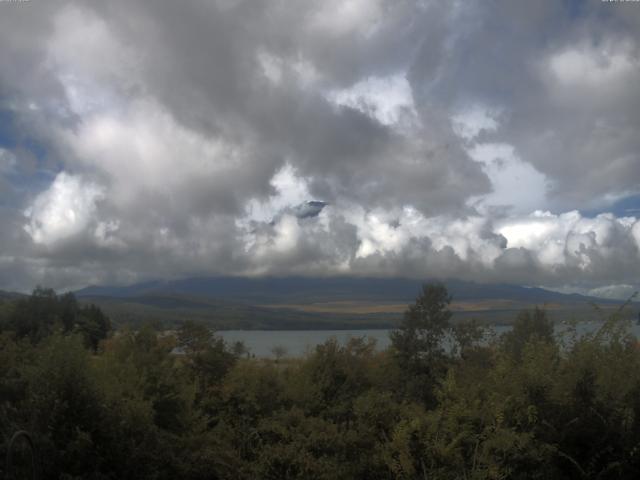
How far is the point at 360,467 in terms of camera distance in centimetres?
1030

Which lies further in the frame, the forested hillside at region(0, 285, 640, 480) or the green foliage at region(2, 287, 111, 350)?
the green foliage at region(2, 287, 111, 350)

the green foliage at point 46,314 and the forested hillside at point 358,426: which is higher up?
the green foliage at point 46,314

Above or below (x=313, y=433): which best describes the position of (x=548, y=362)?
above

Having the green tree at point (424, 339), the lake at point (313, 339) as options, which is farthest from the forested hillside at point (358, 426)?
the green tree at point (424, 339)

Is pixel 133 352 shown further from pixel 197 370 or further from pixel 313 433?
pixel 313 433

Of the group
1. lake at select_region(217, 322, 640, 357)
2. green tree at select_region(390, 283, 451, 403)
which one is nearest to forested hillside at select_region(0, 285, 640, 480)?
lake at select_region(217, 322, 640, 357)

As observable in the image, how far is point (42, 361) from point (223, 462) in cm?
367

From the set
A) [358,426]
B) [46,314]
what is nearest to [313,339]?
[46,314]

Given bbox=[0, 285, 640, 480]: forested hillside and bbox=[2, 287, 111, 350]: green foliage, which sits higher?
bbox=[2, 287, 111, 350]: green foliage

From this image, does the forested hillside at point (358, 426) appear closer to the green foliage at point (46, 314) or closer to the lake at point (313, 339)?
the lake at point (313, 339)

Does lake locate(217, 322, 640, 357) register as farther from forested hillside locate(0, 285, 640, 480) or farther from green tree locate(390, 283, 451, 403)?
green tree locate(390, 283, 451, 403)

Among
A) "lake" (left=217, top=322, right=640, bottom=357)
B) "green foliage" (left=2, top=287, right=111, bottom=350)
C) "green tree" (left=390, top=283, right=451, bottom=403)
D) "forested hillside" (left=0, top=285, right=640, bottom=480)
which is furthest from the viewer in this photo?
"green foliage" (left=2, top=287, right=111, bottom=350)

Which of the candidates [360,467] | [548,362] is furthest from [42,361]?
[548,362]

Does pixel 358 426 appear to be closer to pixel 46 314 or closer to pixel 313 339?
pixel 313 339
